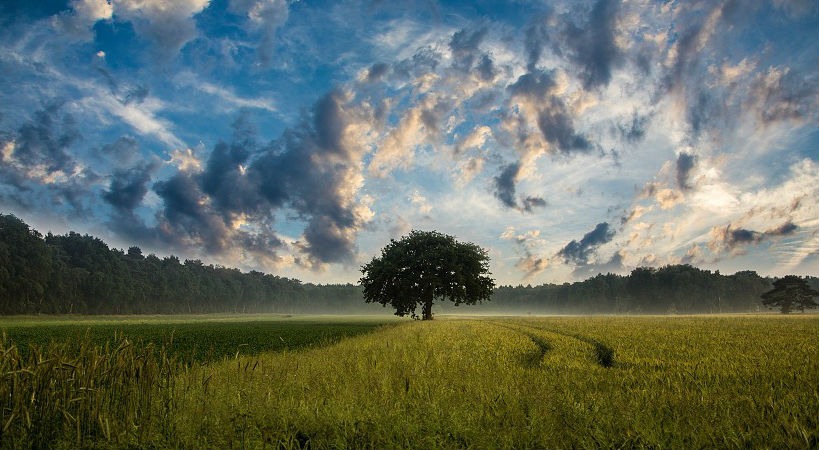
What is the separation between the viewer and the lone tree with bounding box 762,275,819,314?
3962 inches

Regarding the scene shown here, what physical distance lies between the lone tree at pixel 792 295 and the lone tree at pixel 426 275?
8633 cm

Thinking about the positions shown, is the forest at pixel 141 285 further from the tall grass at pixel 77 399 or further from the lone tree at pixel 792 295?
the tall grass at pixel 77 399

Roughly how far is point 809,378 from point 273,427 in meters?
10.2

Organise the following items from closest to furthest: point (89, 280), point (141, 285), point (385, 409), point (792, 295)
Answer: point (385, 409) < point (792, 295) < point (89, 280) < point (141, 285)

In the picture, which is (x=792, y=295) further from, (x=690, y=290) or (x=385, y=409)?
(x=385, y=409)

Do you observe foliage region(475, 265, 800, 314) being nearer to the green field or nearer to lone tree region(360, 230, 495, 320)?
lone tree region(360, 230, 495, 320)

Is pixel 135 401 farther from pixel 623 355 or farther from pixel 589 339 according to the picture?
pixel 589 339

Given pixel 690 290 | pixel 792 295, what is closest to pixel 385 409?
pixel 792 295

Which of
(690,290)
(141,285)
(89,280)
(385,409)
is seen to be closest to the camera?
(385,409)

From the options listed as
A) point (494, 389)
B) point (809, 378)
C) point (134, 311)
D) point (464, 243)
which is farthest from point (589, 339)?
point (134, 311)

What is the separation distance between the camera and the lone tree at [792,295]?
10062cm

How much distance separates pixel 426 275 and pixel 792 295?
97.1 metres

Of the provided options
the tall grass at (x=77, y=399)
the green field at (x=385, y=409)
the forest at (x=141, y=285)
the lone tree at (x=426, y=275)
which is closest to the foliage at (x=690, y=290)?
the forest at (x=141, y=285)

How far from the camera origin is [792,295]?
101m
